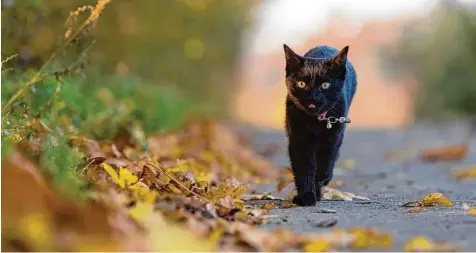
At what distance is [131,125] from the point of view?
689 cm

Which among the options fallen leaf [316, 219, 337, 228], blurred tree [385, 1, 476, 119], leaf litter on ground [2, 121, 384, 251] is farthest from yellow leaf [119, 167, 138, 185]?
blurred tree [385, 1, 476, 119]

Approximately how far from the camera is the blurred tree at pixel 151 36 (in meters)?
6.77

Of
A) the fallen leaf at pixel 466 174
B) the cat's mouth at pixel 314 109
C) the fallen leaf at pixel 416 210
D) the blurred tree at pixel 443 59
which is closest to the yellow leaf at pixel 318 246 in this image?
the fallen leaf at pixel 416 210

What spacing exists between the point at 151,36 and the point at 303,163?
8338 millimetres

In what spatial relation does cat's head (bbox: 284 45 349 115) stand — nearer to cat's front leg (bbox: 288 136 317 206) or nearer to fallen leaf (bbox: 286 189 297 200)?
cat's front leg (bbox: 288 136 317 206)

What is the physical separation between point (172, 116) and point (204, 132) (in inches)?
17.2

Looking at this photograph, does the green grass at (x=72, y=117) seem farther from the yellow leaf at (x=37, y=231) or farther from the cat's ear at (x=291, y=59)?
the cat's ear at (x=291, y=59)

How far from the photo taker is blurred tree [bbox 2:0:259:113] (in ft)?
22.2

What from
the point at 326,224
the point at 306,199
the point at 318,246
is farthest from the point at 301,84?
the point at 318,246

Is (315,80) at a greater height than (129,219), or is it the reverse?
(315,80)

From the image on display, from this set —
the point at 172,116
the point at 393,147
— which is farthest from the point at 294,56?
the point at 393,147

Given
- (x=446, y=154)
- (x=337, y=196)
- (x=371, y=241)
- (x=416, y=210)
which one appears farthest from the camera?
(x=446, y=154)

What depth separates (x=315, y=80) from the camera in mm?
4438

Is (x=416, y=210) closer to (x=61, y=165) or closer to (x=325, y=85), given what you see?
(x=325, y=85)
